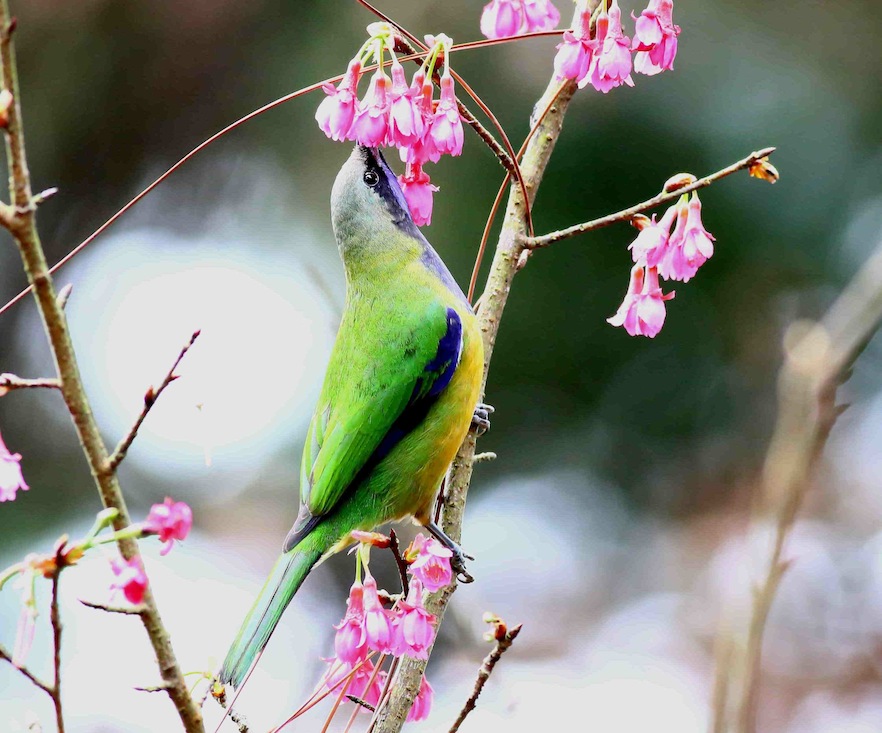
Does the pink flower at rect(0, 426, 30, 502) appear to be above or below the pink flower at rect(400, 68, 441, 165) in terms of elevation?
below

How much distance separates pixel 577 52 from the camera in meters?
2.02

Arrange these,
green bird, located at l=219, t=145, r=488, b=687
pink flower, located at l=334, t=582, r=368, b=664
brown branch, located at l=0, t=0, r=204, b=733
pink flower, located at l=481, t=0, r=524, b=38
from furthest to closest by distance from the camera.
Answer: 1. green bird, located at l=219, t=145, r=488, b=687
2. pink flower, located at l=481, t=0, r=524, b=38
3. pink flower, located at l=334, t=582, r=368, b=664
4. brown branch, located at l=0, t=0, r=204, b=733

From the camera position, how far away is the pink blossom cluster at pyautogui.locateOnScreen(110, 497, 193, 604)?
1.16 meters

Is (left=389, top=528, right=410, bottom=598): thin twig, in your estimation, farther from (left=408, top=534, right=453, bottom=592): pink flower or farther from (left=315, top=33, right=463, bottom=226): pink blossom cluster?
(left=315, top=33, right=463, bottom=226): pink blossom cluster

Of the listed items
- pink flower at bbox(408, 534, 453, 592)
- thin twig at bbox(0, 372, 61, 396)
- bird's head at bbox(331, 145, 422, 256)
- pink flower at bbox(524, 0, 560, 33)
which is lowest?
thin twig at bbox(0, 372, 61, 396)

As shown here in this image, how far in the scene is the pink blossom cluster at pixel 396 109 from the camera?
1.95 metres

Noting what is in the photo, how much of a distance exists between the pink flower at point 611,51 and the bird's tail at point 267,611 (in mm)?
1280

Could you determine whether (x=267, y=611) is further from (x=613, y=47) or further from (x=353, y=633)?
(x=613, y=47)

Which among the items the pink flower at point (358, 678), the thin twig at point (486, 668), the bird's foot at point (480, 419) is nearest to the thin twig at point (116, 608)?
the thin twig at point (486, 668)

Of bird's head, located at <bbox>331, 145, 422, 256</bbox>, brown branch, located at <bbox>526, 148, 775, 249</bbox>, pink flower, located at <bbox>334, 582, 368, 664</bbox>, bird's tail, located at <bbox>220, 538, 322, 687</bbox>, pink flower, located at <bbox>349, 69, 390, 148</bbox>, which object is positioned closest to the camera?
brown branch, located at <bbox>526, 148, 775, 249</bbox>

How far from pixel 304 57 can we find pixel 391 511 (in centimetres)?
339

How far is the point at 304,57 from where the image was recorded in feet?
17.5

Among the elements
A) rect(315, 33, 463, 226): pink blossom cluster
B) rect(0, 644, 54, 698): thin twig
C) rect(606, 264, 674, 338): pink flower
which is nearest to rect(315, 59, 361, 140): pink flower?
rect(315, 33, 463, 226): pink blossom cluster

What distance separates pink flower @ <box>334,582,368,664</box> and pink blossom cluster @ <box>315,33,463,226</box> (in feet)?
2.83
